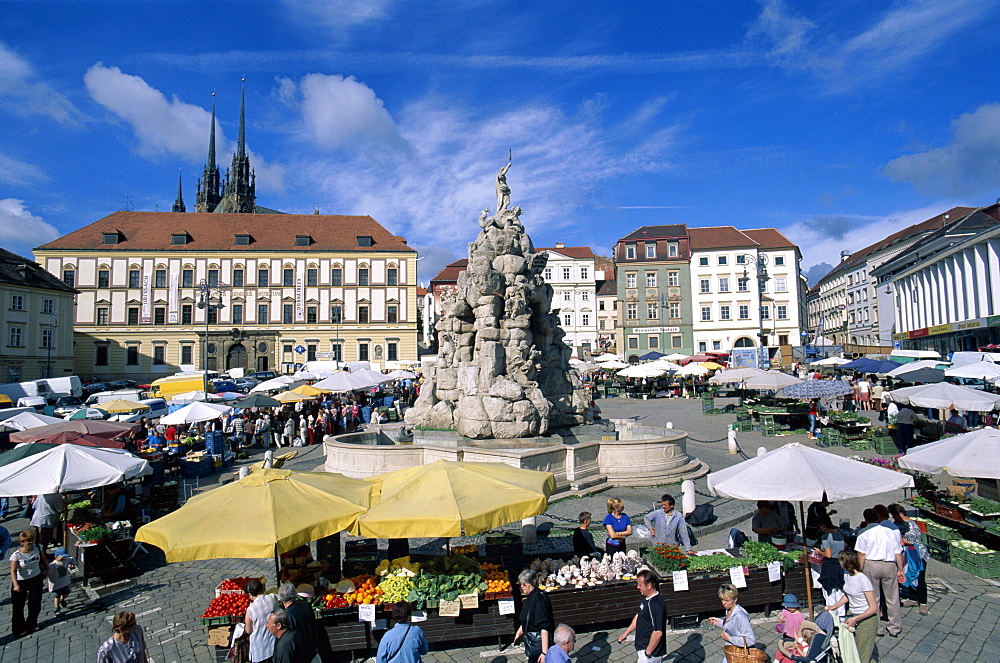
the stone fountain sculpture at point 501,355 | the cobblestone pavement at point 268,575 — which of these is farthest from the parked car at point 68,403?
the cobblestone pavement at point 268,575

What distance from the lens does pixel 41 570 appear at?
705cm

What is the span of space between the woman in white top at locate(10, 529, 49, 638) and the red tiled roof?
5637 cm

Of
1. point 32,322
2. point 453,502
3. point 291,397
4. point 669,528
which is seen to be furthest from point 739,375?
point 32,322

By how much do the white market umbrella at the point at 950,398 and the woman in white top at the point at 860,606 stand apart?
11865 mm

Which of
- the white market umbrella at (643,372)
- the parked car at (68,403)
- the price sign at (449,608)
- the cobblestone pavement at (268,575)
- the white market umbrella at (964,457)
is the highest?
the white market umbrella at (643,372)

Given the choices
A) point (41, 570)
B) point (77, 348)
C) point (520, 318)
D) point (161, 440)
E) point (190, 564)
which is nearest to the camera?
point (41, 570)

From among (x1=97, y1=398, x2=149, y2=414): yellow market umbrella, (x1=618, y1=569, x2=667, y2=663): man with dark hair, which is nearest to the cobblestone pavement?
(x1=618, y1=569, x2=667, y2=663): man with dark hair

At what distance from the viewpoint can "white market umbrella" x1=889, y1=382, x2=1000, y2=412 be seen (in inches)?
571

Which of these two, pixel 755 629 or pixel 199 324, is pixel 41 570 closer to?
pixel 755 629

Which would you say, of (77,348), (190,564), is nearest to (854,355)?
(190,564)

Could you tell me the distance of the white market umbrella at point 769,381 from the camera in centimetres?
2394

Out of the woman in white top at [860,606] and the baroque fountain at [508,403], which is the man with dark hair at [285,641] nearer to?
the woman in white top at [860,606]

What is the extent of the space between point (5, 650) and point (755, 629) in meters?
8.39

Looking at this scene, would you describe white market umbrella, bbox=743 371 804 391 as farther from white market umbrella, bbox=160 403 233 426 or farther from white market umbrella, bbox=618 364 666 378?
white market umbrella, bbox=160 403 233 426
